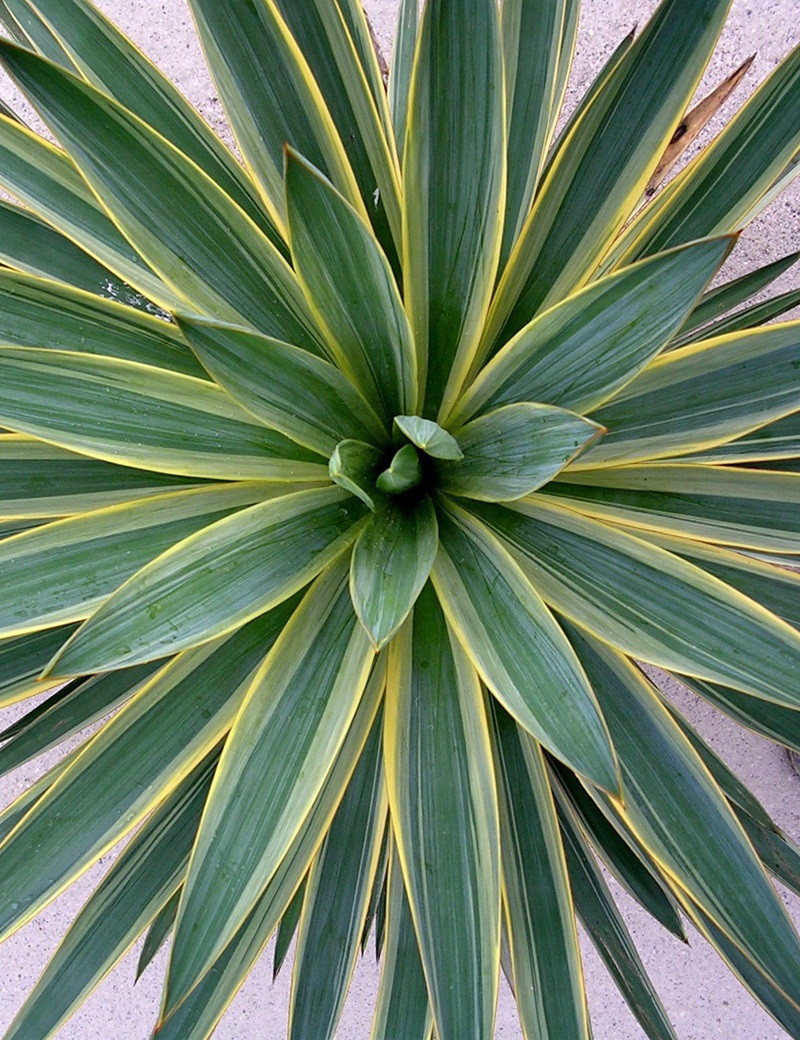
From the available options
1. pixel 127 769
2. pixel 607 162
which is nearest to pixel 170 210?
pixel 607 162

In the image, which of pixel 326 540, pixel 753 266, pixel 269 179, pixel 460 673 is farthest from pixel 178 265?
pixel 753 266

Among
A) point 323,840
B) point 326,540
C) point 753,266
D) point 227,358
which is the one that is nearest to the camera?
point 227,358

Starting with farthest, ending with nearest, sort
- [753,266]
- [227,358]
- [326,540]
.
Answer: [753,266] < [326,540] < [227,358]

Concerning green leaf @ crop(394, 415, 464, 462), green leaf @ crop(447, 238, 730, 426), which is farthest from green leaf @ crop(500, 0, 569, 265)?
green leaf @ crop(394, 415, 464, 462)

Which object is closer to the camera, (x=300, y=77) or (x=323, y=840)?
(x=300, y=77)

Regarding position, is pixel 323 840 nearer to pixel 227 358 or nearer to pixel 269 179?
pixel 227 358

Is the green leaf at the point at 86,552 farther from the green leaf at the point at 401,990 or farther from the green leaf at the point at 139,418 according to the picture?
the green leaf at the point at 401,990

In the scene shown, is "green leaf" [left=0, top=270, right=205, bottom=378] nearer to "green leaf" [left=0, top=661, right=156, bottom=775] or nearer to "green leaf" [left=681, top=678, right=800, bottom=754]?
"green leaf" [left=0, top=661, right=156, bottom=775]
